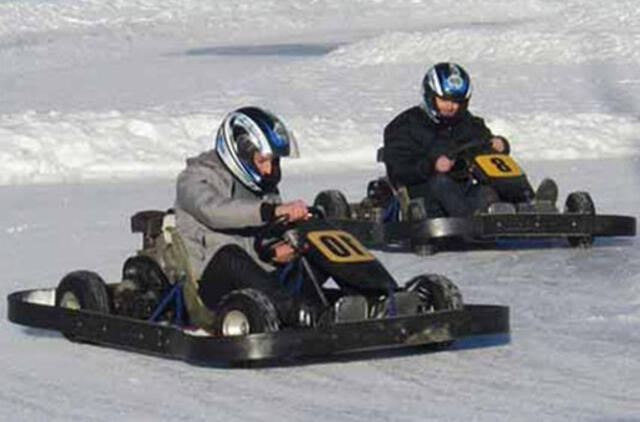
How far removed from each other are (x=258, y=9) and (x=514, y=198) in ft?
72.4

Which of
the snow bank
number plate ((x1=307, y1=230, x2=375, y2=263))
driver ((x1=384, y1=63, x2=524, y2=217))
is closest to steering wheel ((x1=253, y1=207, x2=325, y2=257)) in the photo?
number plate ((x1=307, y1=230, x2=375, y2=263))

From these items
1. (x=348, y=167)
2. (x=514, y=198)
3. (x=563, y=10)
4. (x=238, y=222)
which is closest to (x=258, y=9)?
(x=563, y=10)

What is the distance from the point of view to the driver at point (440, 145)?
1212 cm

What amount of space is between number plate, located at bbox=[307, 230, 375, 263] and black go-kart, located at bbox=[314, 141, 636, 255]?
10.9ft

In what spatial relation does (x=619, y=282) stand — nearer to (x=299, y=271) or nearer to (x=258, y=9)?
(x=299, y=271)

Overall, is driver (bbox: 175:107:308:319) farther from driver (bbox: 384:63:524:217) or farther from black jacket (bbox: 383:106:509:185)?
black jacket (bbox: 383:106:509:185)

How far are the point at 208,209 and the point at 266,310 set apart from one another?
67 centimetres

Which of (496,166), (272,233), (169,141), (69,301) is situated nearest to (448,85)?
(496,166)

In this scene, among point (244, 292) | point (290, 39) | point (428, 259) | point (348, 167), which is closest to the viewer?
point (244, 292)

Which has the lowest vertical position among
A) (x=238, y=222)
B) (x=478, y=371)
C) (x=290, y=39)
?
(x=478, y=371)

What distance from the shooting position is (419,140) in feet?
40.8

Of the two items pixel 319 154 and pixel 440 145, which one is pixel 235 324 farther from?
pixel 319 154

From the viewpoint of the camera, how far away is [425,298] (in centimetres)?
855

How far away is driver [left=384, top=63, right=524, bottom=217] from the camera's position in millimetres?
12117
